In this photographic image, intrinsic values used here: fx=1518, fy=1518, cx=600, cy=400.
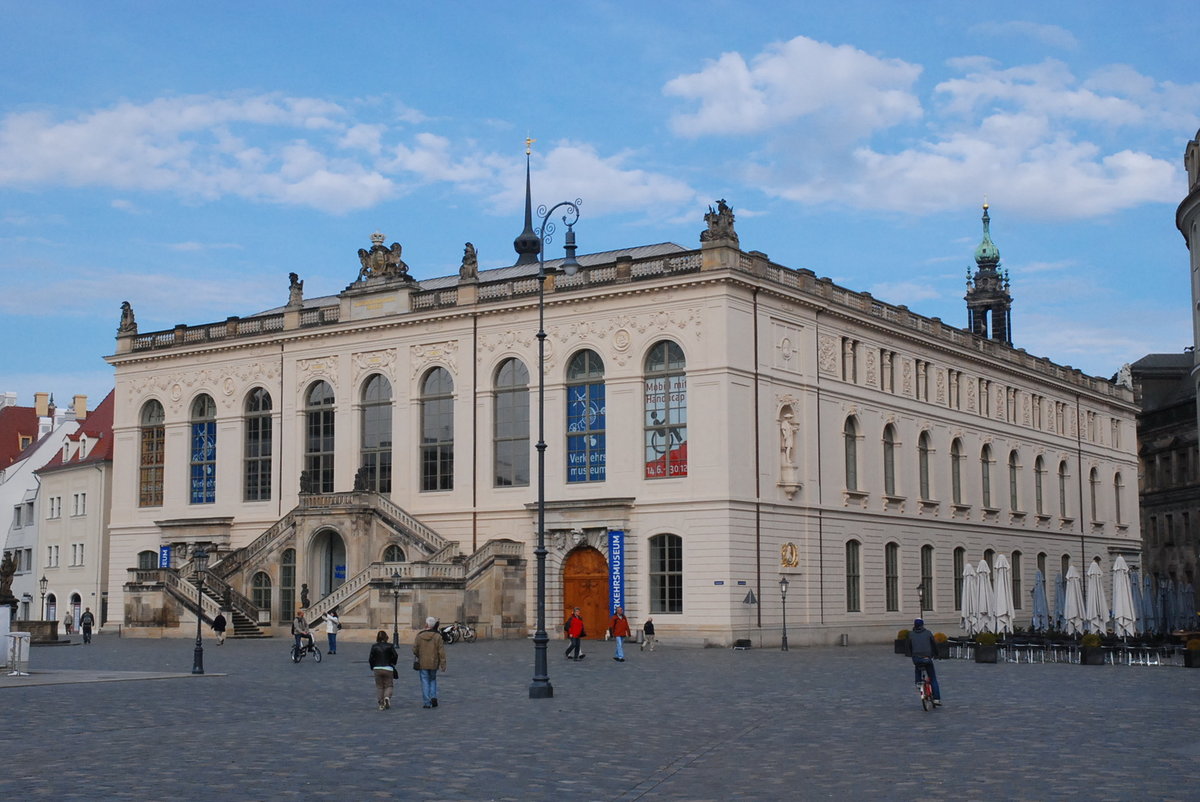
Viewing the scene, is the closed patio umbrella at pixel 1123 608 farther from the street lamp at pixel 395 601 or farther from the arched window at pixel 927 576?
the street lamp at pixel 395 601

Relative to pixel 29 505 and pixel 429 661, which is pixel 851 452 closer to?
pixel 429 661

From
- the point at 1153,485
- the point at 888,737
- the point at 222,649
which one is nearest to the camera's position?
the point at 888,737

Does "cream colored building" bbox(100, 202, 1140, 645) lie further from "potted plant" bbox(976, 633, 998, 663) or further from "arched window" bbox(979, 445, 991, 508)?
"potted plant" bbox(976, 633, 998, 663)

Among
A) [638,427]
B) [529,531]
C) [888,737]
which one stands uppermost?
[638,427]

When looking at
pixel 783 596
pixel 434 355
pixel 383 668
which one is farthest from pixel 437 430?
pixel 383 668

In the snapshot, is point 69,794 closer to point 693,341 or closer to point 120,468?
point 693,341

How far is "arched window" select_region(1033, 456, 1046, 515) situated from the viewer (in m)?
76.8

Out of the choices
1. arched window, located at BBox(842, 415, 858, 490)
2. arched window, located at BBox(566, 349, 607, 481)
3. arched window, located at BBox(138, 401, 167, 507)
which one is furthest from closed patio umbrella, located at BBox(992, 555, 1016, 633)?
arched window, located at BBox(138, 401, 167, 507)

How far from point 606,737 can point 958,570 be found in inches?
1944

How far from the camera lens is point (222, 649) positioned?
50.3 metres

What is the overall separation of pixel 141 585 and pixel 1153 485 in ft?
227

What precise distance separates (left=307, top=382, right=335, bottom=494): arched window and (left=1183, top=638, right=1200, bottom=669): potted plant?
35952 mm

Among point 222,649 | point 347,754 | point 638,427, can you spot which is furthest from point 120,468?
point 347,754

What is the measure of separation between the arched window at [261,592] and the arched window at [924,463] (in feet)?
89.5
